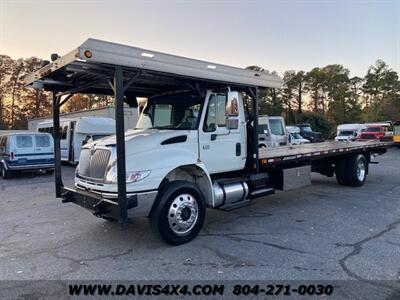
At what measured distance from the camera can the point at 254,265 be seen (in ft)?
14.7

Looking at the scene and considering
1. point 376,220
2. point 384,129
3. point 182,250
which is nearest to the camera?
point 182,250

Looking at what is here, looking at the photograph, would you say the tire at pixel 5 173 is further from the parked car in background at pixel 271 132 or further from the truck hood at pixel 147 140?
the parked car in background at pixel 271 132

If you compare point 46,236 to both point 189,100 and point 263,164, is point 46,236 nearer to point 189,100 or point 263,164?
point 189,100

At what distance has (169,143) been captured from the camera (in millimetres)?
5617

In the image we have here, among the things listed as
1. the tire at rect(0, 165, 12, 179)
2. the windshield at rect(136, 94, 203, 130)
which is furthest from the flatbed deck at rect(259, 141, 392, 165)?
the tire at rect(0, 165, 12, 179)

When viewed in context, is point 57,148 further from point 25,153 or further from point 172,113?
point 25,153

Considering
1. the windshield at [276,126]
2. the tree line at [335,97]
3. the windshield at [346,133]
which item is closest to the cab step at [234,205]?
the windshield at [276,126]

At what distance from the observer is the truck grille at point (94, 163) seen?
538 cm

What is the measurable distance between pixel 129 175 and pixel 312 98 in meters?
71.3

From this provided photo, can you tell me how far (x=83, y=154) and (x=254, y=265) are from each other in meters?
3.45

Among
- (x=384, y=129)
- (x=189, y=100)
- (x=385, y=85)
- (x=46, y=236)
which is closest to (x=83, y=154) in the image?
(x=46, y=236)

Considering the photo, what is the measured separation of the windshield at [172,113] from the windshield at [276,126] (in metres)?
13.4

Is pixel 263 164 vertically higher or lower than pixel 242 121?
lower

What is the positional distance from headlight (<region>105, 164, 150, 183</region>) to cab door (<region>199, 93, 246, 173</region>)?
→ 132 centimetres
